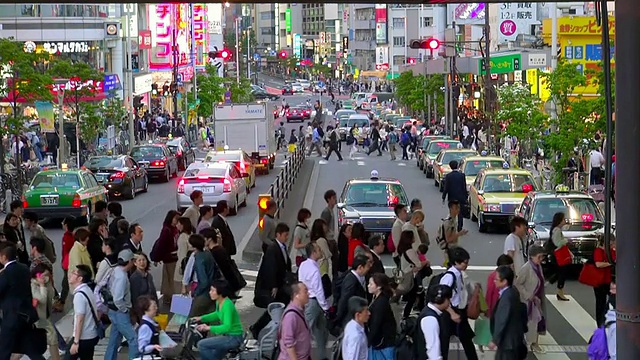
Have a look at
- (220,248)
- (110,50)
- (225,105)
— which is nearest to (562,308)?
(220,248)

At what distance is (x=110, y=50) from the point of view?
80.8 metres

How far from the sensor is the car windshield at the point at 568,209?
903 inches

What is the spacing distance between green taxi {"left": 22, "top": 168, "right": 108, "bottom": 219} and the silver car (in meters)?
2.47

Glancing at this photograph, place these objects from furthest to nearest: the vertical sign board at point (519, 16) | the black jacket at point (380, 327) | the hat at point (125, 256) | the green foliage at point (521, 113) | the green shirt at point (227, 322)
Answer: the vertical sign board at point (519, 16)
the green foliage at point (521, 113)
the hat at point (125, 256)
the green shirt at point (227, 322)
the black jacket at point (380, 327)

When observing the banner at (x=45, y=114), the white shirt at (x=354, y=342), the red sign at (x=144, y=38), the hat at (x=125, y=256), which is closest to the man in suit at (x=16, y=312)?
the hat at (x=125, y=256)

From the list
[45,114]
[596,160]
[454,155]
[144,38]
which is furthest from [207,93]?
[596,160]

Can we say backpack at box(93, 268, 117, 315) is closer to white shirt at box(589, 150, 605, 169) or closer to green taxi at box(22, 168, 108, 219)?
green taxi at box(22, 168, 108, 219)

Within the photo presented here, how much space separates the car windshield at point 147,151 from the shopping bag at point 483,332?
3251 cm

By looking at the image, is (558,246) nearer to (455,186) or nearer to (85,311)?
(85,311)

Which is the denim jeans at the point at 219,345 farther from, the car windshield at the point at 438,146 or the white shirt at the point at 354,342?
the car windshield at the point at 438,146

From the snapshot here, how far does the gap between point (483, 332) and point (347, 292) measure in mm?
1798

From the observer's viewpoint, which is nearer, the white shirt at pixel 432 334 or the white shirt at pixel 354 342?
the white shirt at pixel 432 334

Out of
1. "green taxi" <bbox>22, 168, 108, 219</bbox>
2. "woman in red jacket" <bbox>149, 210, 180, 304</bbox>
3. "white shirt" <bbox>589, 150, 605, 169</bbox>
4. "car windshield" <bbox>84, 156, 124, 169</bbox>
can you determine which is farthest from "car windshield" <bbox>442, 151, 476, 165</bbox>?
"woman in red jacket" <bbox>149, 210, 180, 304</bbox>

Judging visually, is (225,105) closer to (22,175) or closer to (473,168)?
(22,175)
